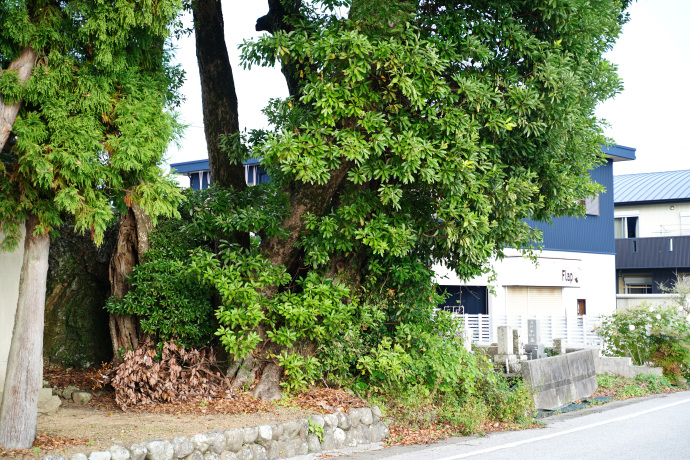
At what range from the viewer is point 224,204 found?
37.5 feet

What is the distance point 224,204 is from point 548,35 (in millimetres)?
5773

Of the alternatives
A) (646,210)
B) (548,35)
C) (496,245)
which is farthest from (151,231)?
(646,210)

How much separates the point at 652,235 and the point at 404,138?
35319mm

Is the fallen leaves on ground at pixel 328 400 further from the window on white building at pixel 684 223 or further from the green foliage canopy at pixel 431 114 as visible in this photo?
the window on white building at pixel 684 223

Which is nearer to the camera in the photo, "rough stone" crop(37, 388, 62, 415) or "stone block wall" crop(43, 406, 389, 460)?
"stone block wall" crop(43, 406, 389, 460)

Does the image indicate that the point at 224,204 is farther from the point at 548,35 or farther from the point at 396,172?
the point at 548,35

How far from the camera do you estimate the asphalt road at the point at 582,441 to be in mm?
9375

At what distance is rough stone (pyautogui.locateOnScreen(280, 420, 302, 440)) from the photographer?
367 inches

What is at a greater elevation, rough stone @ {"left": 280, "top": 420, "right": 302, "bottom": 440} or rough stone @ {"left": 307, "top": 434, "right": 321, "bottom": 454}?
rough stone @ {"left": 280, "top": 420, "right": 302, "bottom": 440}

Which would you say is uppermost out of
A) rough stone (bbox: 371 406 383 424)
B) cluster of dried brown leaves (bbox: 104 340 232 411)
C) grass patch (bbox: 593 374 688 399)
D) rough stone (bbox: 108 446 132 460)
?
cluster of dried brown leaves (bbox: 104 340 232 411)

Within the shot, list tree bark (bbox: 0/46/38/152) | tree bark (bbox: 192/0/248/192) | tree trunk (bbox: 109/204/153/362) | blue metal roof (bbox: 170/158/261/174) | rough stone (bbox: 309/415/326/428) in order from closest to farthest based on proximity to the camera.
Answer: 1. tree bark (bbox: 0/46/38/152)
2. rough stone (bbox: 309/415/326/428)
3. tree trunk (bbox: 109/204/153/362)
4. tree bark (bbox: 192/0/248/192)
5. blue metal roof (bbox: 170/158/261/174)

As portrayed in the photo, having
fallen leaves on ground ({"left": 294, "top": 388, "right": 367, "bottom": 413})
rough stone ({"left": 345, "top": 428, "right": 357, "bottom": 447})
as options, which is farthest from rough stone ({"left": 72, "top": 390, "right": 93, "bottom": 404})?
rough stone ({"left": 345, "top": 428, "right": 357, "bottom": 447})

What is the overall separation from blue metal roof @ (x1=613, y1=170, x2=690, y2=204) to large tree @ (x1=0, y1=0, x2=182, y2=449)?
36.9 metres

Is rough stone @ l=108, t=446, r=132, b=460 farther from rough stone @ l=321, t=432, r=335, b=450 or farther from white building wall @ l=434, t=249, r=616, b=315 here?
white building wall @ l=434, t=249, r=616, b=315
